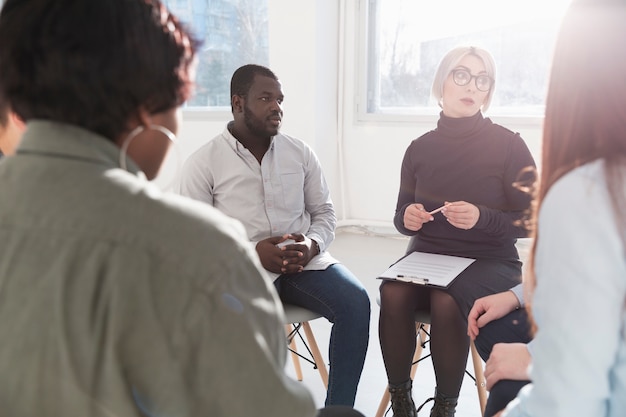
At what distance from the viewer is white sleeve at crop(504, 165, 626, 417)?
741 millimetres

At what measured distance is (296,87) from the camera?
452cm

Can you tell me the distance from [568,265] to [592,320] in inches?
2.9

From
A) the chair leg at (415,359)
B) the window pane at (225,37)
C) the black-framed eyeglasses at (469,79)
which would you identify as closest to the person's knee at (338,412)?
the chair leg at (415,359)

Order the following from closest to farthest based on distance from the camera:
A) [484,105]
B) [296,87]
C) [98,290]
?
1. [98,290]
2. [484,105]
3. [296,87]

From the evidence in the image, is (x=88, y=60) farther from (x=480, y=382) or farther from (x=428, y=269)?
(x=480, y=382)

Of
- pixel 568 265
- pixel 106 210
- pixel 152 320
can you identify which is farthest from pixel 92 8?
pixel 568 265

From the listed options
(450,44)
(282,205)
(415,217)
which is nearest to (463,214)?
(415,217)

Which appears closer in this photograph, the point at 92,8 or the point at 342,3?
the point at 92,8

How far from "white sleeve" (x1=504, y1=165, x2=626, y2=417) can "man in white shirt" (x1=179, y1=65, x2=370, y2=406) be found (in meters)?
1.19

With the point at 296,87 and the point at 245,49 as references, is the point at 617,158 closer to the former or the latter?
the point at 296,87

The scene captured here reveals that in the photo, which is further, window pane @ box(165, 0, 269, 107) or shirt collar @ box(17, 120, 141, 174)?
window pane @ box(165, 0, 269, 107)

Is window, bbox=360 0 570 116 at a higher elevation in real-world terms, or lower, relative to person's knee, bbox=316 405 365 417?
higher

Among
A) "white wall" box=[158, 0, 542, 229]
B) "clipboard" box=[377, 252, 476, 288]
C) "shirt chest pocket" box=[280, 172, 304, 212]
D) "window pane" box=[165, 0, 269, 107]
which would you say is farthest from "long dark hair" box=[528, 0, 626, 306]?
"window pane" box=[165, 0, 269, 107]

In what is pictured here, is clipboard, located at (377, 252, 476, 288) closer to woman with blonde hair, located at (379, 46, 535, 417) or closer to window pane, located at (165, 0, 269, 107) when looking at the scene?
woman with blonde hair, located at (379, 46, 535, 417)
